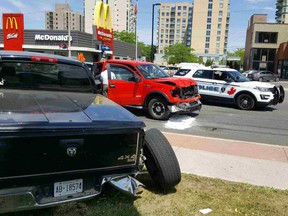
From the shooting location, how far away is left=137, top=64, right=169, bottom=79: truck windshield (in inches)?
381

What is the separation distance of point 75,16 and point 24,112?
87.0 m

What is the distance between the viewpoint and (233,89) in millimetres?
12375

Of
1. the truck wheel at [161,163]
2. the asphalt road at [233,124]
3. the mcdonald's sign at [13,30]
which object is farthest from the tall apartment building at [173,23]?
the truck wheel at [161,163]

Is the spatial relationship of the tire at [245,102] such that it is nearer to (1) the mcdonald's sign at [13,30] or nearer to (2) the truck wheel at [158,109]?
(2) the truck wheel at [158,109]

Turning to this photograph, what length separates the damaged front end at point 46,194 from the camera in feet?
8.44

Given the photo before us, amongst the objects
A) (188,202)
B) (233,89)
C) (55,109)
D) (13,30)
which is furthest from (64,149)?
(13,30)

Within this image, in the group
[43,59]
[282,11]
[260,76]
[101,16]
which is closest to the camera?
[43,59]

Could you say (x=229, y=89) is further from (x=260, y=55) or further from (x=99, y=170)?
(x=260, y=55)

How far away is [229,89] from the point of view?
1246cm

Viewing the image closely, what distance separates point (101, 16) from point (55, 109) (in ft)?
110

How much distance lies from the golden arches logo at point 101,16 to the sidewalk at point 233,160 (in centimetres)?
2882

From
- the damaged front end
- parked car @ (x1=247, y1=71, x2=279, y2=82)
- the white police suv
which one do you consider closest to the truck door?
the white police suv

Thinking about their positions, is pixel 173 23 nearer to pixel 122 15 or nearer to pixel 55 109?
pixel 122 15

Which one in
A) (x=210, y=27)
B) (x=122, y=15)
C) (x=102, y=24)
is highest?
(x=122, y=15)
